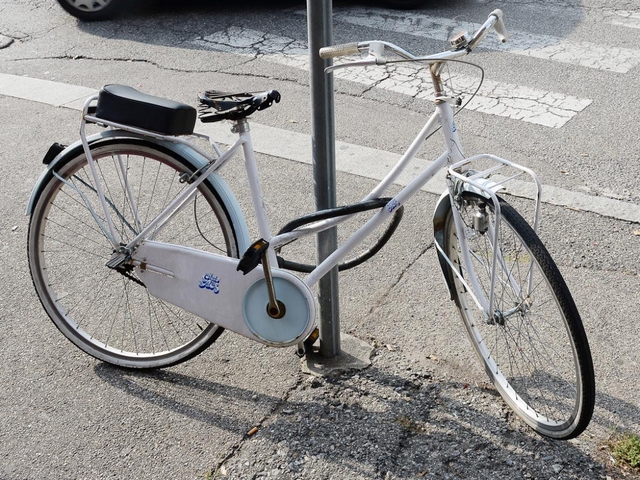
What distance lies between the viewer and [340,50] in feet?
8.13

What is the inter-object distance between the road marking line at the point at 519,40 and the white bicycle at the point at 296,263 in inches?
148

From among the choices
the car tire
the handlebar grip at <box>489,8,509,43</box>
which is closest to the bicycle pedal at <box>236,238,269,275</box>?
the handlebar grip at <box>489,8,509,43</box>

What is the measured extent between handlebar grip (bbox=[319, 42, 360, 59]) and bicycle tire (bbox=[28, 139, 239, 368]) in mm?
696

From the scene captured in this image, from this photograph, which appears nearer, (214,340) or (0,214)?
(214,340)

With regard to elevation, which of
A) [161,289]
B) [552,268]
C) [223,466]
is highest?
[552,268]

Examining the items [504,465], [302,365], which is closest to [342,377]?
[302,365]

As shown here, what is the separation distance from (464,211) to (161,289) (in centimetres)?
122

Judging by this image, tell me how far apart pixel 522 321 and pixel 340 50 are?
3.99 feet

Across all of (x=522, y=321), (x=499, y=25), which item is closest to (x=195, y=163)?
(x=499, y=25)

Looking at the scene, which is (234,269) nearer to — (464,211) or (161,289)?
(161,289)

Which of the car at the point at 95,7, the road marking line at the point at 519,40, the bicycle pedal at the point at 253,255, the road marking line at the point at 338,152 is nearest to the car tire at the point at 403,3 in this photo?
the car at the point at 95,7

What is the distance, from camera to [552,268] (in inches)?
98.8

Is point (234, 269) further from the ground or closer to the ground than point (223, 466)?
further from the ground

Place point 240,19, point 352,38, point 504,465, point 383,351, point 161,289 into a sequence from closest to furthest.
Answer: point 504,465 < point 161,289 < point 383,351 < point 352,38 < point 240,19
